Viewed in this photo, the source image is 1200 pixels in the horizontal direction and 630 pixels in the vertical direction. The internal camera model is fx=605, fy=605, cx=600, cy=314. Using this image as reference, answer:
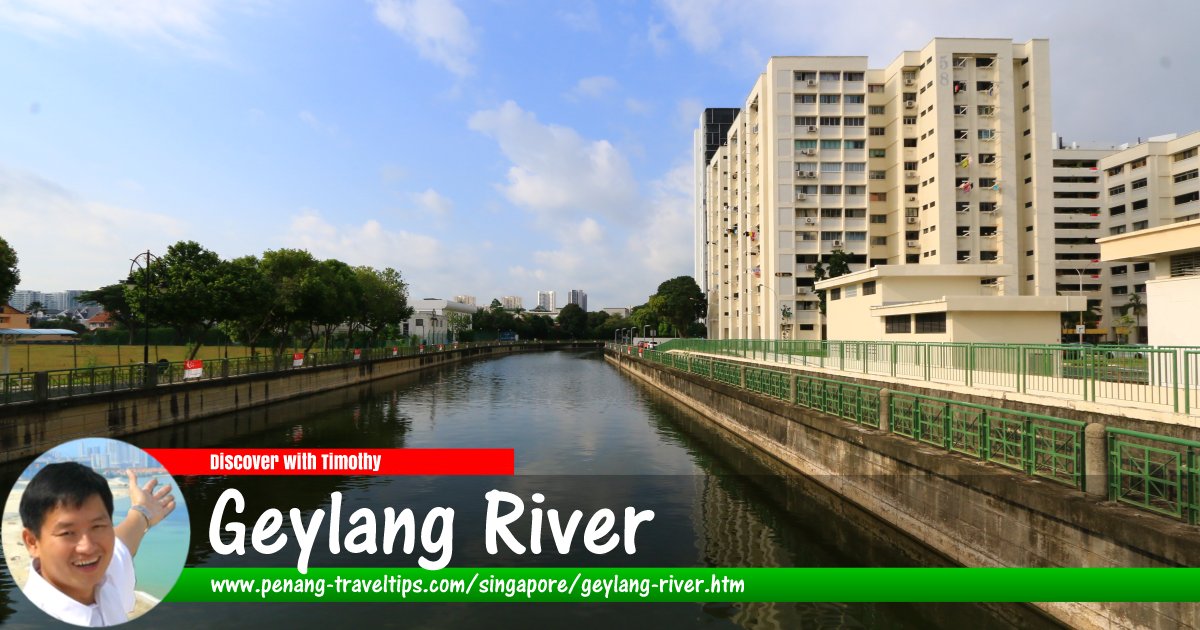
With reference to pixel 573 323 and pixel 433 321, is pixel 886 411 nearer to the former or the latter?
pixel 433 321

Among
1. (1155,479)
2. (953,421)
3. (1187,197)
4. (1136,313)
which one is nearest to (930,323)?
(953,421)

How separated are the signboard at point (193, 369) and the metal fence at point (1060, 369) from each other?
1180 inches

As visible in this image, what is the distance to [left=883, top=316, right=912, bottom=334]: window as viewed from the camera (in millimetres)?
31172

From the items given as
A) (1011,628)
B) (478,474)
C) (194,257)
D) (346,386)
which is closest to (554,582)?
(1011,628)

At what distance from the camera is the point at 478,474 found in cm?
1900

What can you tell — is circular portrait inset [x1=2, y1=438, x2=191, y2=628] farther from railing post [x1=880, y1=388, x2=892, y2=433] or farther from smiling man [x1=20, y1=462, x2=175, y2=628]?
railing post [x1=880, y1=388, x2=892, y2=433]

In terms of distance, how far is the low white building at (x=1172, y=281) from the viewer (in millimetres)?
18000

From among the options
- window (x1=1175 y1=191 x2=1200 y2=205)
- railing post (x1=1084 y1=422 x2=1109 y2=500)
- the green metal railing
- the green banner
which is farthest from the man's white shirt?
window (x1=1175 y1=191 x2=1200 y2=205)

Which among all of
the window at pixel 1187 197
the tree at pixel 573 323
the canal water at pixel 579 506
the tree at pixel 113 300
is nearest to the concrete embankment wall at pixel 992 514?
the canal water at pixel 579 506

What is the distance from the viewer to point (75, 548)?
2.60 metres

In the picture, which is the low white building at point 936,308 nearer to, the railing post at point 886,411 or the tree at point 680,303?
the railing post at point 886,411

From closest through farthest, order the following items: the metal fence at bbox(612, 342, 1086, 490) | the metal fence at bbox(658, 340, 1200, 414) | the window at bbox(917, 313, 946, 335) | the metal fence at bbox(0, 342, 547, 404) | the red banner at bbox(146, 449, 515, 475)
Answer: the metal fence at bbox(612, 342, 1086, 490) < the metal fence at bbox(658, 340, 1200, 414) < the red banner at bbox(146, 449, 515, 475) < the metal fence at bbox(0, 342, 547, 404) < the window at bbox(917, 313, 946, 335)

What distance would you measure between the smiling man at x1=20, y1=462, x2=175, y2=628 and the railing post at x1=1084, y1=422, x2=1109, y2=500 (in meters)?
10.2

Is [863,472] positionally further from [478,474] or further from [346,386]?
[346,386]
